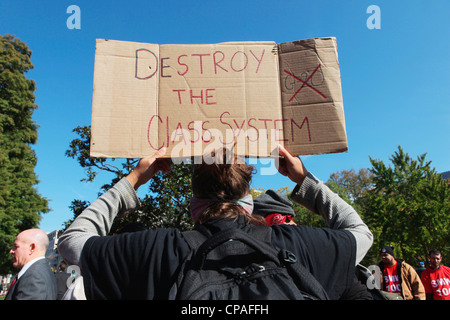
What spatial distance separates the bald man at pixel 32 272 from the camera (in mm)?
3225

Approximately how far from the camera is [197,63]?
2.21m

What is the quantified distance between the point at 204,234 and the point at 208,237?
23mm

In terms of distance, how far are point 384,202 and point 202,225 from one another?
25.0 meters

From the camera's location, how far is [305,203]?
1.66 m

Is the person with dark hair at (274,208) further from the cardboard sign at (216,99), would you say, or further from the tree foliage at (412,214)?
the tree foliage at (412,214)

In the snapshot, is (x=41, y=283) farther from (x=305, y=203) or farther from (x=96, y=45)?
(x=305, y=203)

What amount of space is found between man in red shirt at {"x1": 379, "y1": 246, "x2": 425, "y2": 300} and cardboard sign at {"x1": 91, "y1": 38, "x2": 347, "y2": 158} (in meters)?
5.46

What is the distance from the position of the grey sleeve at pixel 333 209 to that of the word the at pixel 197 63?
0.97 meters

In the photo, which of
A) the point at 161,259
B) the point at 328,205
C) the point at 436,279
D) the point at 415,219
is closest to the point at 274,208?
the point at 328,205

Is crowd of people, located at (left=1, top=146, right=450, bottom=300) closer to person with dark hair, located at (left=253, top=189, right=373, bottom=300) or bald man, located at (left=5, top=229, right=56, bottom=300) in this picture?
person with dark hair, located at (left=253, top=189, right=373, bottom=300)

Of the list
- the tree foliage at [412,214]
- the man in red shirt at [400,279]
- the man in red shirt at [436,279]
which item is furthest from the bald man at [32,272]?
the tree foliage at [412,214]

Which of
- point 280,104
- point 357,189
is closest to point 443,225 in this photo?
point 357,189

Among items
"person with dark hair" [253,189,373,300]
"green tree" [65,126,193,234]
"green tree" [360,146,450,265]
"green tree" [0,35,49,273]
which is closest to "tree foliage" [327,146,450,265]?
"green tree" [360,146,450,265]

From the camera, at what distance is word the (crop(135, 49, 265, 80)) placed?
7.17ft
